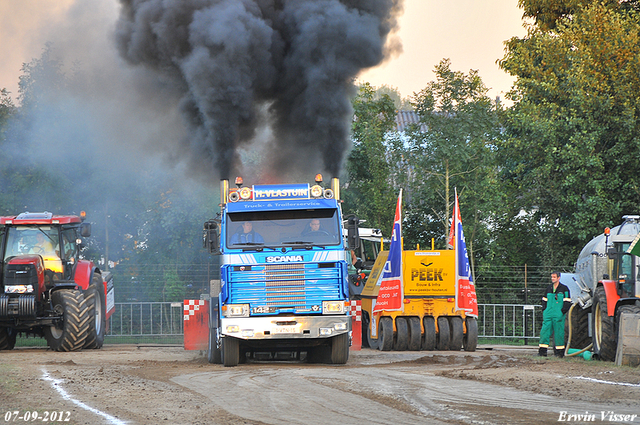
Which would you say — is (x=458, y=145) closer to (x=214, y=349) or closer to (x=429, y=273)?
(x=429, y=273)

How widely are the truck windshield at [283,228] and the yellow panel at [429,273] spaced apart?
547cm

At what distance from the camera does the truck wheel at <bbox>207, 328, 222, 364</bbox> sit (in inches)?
562

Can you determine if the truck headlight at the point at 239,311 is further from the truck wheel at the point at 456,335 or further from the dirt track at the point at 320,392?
the truck wheel at the point at 456,335

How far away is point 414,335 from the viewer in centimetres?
1825

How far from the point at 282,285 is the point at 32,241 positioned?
24.5 ft

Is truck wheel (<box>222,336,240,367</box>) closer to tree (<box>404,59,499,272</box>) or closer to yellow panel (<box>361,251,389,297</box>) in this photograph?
yellow panel (<box>361,251,389,297</box>)

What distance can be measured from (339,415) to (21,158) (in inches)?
818

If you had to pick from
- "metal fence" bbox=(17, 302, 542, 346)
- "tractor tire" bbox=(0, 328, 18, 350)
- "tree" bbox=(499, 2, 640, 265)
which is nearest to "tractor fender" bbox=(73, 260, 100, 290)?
"tractor tire" bbox=(0, 328, 18, 350)

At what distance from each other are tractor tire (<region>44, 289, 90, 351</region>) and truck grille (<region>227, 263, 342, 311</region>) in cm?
517

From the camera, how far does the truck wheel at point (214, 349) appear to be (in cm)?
1427

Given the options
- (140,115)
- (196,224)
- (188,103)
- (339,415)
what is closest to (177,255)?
(196,224)

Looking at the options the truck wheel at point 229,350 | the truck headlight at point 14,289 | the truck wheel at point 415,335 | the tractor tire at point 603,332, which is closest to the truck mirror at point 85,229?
the truck headlight at point 14,289

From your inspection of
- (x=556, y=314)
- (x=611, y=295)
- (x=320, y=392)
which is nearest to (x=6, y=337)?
(x=320, y=392)

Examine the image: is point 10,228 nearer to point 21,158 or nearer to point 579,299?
point 21,158
